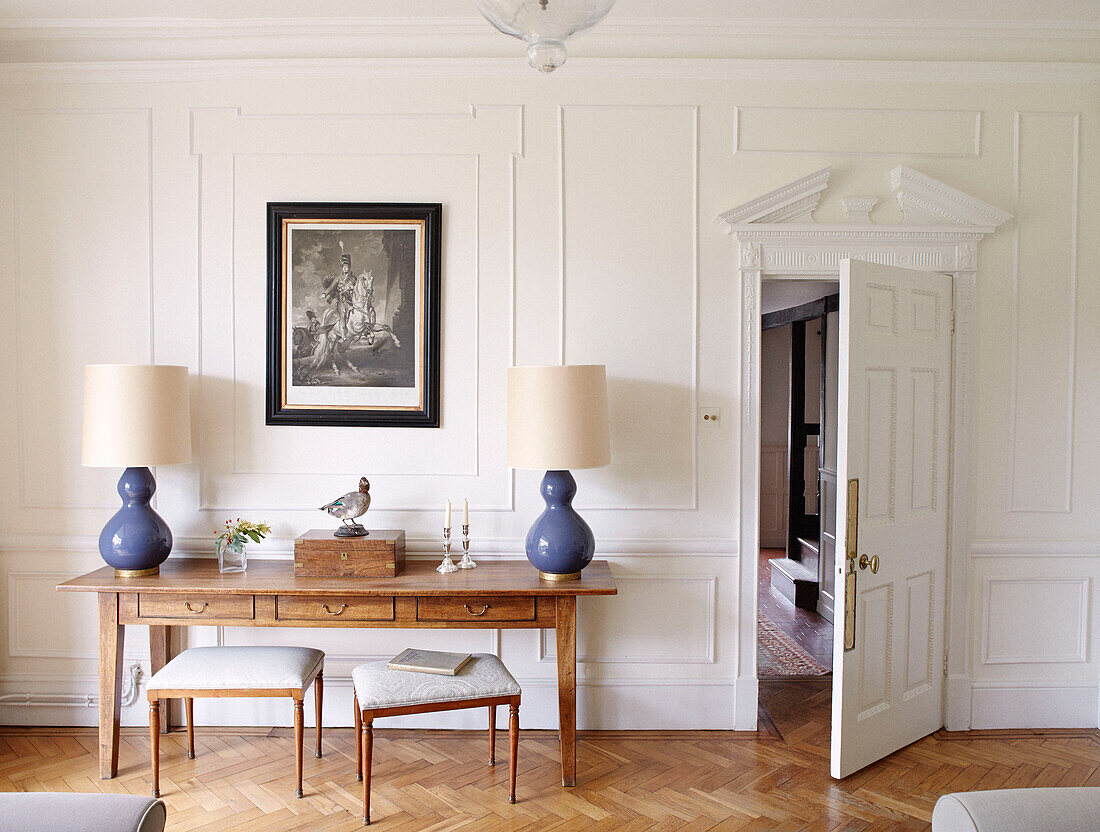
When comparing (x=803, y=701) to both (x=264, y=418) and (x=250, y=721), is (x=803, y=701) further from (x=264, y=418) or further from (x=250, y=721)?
(x=264, y=418)

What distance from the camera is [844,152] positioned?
132 inches

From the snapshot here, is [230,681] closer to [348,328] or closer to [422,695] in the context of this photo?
[422,695]

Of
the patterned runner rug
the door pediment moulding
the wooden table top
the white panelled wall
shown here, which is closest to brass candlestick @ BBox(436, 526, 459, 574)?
the wooden table top

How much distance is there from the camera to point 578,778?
2.98 meters

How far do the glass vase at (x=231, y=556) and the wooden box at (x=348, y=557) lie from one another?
254mm

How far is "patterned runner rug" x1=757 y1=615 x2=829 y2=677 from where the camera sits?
13.4ft

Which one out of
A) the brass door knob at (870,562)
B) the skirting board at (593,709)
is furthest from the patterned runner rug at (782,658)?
the brass door knob at (870,562)

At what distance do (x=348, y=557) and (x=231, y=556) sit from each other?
0.51 metres

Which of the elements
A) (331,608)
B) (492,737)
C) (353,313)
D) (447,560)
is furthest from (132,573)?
(492,737)

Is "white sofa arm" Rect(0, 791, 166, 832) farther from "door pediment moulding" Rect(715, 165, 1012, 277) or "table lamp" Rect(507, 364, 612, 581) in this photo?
"door pediment moulding" Rect(715, 165, 1012, 277)

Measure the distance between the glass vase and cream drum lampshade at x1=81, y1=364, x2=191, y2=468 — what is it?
1.34 feet

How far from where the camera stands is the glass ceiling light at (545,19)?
1.38m

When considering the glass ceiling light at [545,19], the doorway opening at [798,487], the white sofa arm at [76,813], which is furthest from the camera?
the doorway opening at [798,487]

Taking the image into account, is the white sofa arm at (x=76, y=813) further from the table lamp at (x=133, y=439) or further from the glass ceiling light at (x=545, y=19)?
the glass ceiling light at (x=545, y=19)
